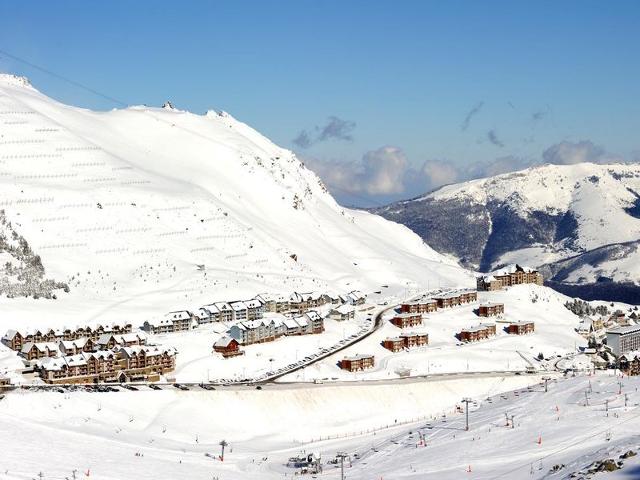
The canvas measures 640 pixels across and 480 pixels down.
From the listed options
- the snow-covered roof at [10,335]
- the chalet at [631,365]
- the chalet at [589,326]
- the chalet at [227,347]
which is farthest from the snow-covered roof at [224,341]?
the chalet at [589,326]

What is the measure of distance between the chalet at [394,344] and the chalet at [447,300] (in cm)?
3290

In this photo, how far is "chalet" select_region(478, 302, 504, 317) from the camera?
599ft

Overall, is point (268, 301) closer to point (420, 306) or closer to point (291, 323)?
point (291, 323)

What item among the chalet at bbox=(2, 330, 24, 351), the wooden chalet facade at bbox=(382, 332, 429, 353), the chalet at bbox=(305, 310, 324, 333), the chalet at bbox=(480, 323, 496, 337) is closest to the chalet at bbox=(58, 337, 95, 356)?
the chalet at bbox=(2, 330, 24, 351)

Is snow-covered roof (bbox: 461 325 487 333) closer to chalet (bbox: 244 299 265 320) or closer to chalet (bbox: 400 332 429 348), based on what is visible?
chalet (bbox: 400 332 429 348)

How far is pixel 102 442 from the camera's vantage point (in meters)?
91.8

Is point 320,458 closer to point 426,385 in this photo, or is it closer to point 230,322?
point 426,385

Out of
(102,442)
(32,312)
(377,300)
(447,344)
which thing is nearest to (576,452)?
(102,442)

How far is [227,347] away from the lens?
138250 millimetres

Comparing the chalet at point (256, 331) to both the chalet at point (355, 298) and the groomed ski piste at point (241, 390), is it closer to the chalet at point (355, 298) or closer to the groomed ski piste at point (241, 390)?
the groomed ski piste at point (241, 390)

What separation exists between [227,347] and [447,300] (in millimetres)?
64544

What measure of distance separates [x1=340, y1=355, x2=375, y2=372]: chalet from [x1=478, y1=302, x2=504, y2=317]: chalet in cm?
4613

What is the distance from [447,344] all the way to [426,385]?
29089 millimetres

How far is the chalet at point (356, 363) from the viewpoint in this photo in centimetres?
14038
